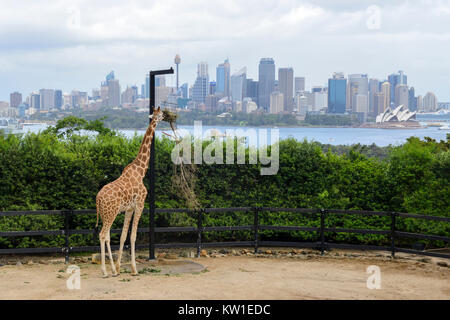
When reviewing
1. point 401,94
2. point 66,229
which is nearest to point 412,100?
point 401,94

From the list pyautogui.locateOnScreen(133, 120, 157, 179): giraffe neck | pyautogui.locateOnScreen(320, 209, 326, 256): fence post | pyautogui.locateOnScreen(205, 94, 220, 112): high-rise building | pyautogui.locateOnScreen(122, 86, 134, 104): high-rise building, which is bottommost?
pyautogui.locateOnScreen(320, 209, 326, 256): fence post

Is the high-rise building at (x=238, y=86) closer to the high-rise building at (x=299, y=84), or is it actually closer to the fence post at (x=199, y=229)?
the high-rise building at (x=299, y=84)

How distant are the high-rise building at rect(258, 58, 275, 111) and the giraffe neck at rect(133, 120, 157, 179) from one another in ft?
103

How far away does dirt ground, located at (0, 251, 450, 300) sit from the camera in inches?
335

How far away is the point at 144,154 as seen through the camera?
1048 cm

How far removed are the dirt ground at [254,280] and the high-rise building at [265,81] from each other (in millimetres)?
30355

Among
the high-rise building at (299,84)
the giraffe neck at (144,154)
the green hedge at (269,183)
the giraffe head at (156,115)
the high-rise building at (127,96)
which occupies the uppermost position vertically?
the high-rise building at (299,84)

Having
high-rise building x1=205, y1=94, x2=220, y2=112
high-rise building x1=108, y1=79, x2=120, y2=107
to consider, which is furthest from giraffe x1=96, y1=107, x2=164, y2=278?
high-rise building x1=108, y1=79, x2=120, y2=107

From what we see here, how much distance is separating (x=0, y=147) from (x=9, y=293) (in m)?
5.11

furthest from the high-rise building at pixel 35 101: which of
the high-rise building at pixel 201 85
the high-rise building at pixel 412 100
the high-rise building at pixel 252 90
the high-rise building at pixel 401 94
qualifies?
the high-rise building at pixel 412 100

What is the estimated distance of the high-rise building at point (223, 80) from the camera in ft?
147

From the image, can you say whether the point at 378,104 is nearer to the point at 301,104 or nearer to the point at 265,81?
the point at 301,104

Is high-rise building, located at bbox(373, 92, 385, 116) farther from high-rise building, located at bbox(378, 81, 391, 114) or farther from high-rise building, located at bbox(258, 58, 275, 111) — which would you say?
high-rise building, located at bbox(258, 58, 275, 111)
